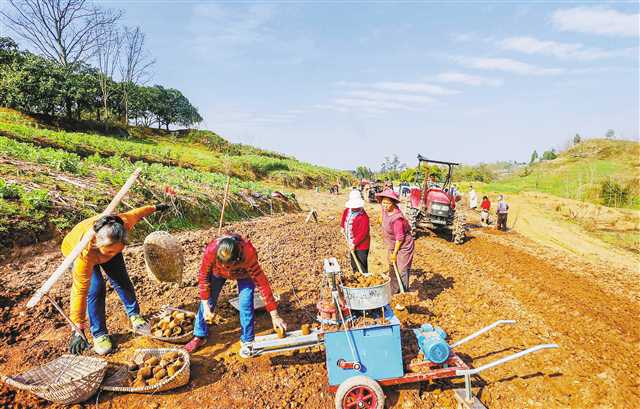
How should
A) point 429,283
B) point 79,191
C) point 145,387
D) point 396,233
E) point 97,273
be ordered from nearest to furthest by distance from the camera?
point 145,387
point 97,273
point 396,233
point 429,283
point 79,191

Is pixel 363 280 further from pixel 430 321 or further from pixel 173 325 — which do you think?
pixel 173 325

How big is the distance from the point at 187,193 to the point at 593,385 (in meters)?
9.47

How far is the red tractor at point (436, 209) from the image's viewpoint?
10148 millimetres

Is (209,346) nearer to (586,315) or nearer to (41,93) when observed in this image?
(586,315)

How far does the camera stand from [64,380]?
293 cm

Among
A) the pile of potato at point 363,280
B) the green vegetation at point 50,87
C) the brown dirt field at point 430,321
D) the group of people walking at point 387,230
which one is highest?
the green vegetation at point 50,87

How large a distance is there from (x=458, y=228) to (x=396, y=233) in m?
5.80

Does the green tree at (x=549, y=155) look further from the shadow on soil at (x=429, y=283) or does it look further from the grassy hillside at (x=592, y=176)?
the shadow on soil at (x=429, y=283)

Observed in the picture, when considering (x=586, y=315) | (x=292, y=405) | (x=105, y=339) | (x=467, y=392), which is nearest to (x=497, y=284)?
(x=586, y=315)

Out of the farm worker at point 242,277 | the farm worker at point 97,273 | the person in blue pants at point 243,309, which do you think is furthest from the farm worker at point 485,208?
the farm worker at point 97,273

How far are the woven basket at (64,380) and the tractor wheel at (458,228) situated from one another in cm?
931

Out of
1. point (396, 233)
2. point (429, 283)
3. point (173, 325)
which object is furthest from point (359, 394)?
point (429, 283)

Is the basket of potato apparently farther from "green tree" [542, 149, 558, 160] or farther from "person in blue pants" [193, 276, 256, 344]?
"green tree" [542, 149, 558, 160]

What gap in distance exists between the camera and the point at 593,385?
3643 mm
